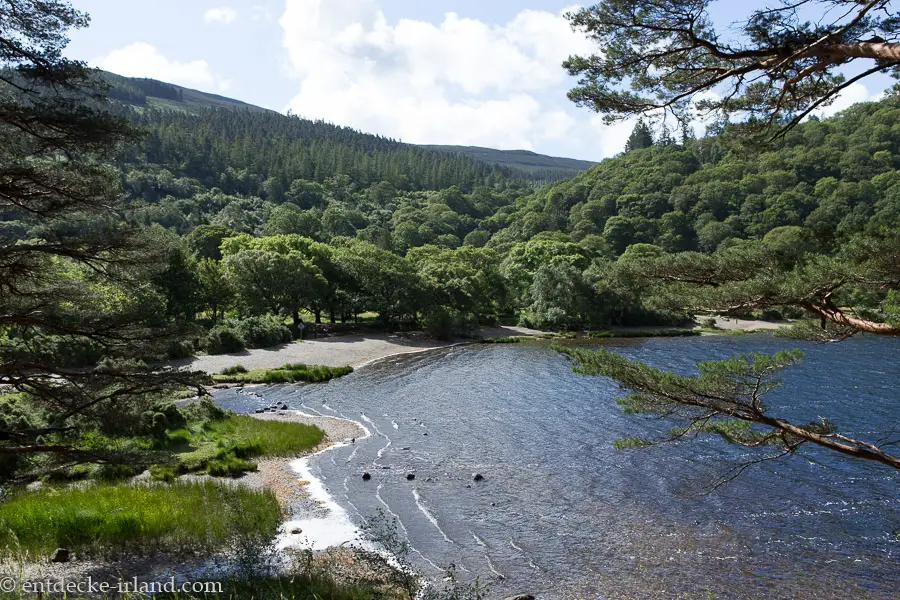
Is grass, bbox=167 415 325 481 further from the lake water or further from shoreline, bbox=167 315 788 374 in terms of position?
shoreline, bbox=167 315 788 374

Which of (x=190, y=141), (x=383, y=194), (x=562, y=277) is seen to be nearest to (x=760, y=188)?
(x=562, y=277)

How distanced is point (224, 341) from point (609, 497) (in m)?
34.5

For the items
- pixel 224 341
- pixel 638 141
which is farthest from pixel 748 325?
pixel 638 141

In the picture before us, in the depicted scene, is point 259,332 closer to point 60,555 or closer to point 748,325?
point 60,555

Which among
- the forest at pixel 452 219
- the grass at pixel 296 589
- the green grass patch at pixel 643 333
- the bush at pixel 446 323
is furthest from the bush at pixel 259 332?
the grass at pixel 296 589

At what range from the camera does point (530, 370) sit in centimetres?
3947

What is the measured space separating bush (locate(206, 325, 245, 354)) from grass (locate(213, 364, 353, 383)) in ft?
19.0

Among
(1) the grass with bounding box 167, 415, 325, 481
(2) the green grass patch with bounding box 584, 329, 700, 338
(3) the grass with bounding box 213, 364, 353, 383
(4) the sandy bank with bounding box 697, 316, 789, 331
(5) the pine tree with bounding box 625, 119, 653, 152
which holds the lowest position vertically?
(3) the grass with bounding box 213, 364, 353, 383

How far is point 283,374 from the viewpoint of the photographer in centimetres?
3678

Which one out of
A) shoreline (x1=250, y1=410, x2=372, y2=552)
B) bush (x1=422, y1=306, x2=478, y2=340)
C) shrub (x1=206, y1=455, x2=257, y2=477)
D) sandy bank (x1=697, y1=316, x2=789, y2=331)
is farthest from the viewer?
sandy bank (x1=697, y1=316, x2=789, y2=331)

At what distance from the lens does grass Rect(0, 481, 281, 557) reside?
11.4 m

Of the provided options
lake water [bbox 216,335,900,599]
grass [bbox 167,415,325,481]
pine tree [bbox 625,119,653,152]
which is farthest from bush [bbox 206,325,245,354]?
pine tree [bbox 625,119,653,152]

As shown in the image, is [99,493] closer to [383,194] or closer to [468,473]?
[468,473]

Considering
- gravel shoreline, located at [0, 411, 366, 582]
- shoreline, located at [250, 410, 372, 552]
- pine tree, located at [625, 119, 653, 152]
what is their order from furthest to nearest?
pine tree, located at [625, 119, 653, 152]
shoreline, located at [250, 410, 372, 552]
gravel shoreline, located at [0, 411, 366, 582]
